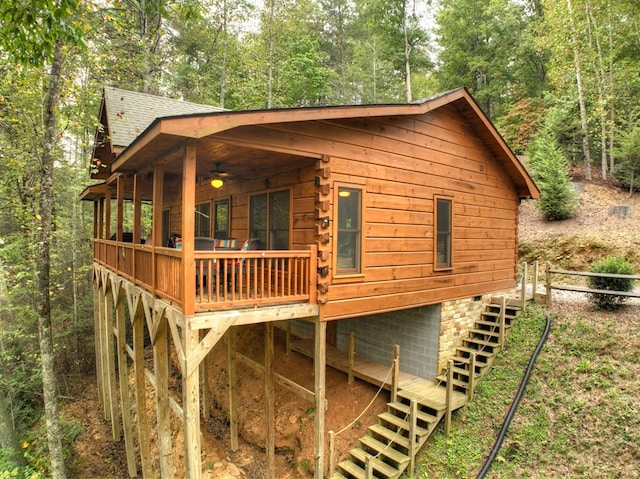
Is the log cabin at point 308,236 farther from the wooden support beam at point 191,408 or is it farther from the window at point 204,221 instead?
the window at point 204,221

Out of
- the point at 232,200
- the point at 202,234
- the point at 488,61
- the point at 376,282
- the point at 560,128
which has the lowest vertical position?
the point at 376,282

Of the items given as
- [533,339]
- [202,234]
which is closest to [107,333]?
[202,234]

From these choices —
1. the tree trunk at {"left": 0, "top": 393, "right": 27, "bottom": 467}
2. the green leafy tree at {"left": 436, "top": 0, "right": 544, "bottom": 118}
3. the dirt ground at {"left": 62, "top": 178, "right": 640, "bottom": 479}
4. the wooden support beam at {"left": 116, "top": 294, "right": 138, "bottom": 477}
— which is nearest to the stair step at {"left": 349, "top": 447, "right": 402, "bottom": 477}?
the dirt ground at {"left": 62, "top": 178, "right": 640, "bottom": 479}

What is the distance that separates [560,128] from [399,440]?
18573mm

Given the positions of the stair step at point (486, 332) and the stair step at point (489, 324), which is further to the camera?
the stair step at point (489, 324)

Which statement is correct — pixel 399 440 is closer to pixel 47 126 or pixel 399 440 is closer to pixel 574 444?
pixel 574 444

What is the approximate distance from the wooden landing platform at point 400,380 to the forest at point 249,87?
6.18 m

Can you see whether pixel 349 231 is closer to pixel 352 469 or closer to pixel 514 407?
pixel 352 469

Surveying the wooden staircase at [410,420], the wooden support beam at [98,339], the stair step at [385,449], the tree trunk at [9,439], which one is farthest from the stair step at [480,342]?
the tree trunk at [9,439]

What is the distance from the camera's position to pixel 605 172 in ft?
56.4

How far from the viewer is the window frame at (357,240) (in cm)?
622

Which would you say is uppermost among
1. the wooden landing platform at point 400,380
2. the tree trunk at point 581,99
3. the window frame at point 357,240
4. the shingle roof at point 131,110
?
the tree trunk at point 581,99

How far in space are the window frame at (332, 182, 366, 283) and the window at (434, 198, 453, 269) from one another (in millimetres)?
2404

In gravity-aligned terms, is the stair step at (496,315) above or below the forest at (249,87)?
below
